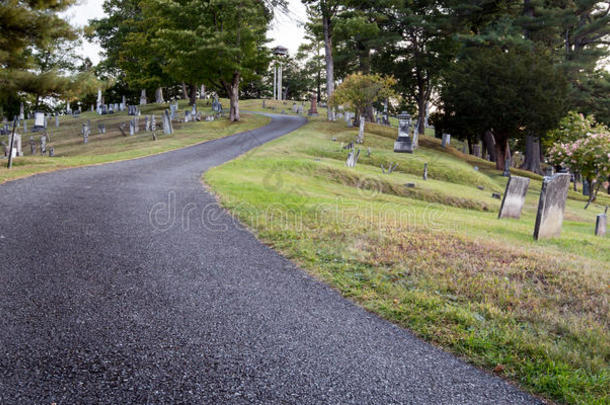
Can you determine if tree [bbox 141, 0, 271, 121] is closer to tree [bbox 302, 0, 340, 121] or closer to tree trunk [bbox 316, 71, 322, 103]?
tree [bbox 302, 0, 340, 121]

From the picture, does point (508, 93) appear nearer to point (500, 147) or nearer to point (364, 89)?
point (500, 147)

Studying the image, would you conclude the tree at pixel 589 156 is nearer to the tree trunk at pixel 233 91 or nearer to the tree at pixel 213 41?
the tree at pixel 213 41

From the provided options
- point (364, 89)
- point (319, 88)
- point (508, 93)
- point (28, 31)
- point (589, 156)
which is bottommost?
point (589, 156)

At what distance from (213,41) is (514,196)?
2490cm

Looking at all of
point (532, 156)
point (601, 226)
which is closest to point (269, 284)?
point (601, 226)

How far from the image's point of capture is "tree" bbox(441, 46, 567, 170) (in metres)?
28.1

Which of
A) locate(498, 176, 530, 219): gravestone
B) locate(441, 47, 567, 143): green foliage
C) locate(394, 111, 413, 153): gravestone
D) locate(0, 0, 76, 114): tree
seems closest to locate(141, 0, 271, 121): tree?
locate(394, 111, 413, 153): gravestone

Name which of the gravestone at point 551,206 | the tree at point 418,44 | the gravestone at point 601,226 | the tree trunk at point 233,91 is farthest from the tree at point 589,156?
the tree trunk at point 233,91

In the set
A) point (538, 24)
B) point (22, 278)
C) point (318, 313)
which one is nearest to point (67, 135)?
point (22, 278)

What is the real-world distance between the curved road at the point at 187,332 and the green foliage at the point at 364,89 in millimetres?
23212

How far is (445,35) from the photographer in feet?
119

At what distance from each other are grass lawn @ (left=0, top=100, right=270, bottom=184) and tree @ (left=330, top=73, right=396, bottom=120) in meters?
8.91

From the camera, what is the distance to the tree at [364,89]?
2712cm

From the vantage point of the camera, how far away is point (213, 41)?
95.5ft
